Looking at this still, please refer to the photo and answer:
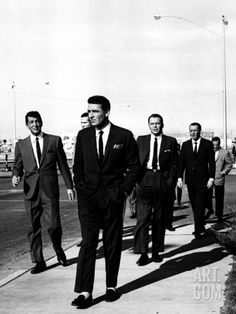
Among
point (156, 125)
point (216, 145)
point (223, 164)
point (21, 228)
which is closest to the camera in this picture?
point (156, 125)

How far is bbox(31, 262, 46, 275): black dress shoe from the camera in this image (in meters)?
7.13

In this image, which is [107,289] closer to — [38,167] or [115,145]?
[115,145]

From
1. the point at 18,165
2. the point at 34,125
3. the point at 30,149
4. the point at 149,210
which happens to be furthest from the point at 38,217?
the point at 149,210

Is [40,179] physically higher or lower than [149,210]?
higher

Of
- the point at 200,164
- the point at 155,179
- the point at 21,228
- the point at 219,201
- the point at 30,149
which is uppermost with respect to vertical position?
the point at 30,149

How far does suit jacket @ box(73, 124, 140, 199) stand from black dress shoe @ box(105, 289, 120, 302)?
2.88ft

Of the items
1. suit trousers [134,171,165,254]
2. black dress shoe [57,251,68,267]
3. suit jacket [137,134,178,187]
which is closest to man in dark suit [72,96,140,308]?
black dress shoe [57,251,68,267]

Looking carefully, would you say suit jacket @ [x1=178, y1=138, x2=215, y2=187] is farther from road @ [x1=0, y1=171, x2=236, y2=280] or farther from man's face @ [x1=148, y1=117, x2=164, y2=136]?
man's face @ [x1=148, y1=117, x2=164, y2=136]

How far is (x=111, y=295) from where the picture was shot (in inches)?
229

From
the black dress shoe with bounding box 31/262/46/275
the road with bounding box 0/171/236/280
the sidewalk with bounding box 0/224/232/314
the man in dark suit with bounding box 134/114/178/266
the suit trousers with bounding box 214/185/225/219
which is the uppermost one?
the man in dark suit with bounding box 134/114/178/266

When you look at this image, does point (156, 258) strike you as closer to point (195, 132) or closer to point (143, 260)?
point (143, 260)

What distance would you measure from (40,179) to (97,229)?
1.78 meters

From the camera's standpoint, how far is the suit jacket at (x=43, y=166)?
24.6 feet

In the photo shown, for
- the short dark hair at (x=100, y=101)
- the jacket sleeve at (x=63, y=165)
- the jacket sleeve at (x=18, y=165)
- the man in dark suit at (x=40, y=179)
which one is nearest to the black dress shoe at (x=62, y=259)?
the man in dark suit at (x=40, y=179)
